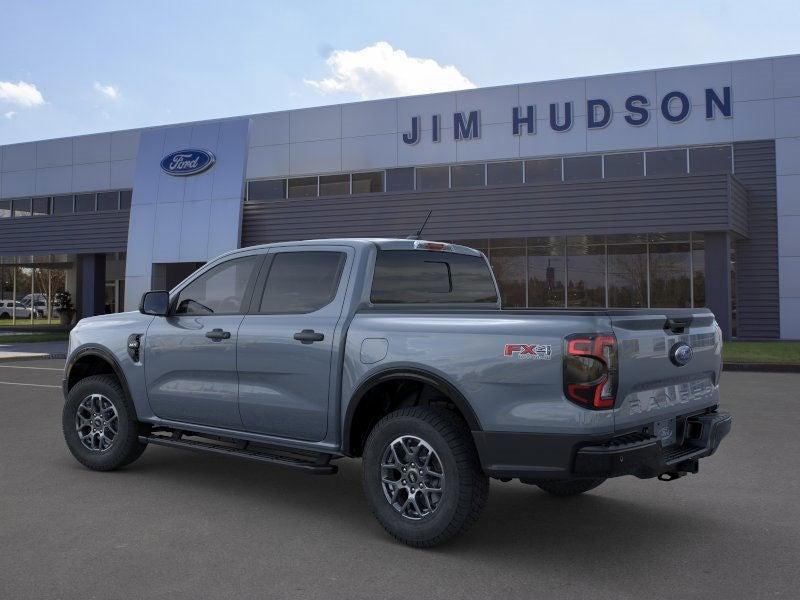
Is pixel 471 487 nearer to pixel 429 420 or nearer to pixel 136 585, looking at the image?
pixel 429 420

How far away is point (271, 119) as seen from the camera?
27.5 metres

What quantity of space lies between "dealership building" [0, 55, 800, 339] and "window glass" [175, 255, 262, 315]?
14802mm

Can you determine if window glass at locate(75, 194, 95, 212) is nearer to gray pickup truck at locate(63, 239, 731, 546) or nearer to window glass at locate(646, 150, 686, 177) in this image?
window glass at locate(646, 150, 686, 177)

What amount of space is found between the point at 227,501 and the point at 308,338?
147 centimetres

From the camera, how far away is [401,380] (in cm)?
470

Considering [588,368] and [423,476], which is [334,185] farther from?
[588,368]

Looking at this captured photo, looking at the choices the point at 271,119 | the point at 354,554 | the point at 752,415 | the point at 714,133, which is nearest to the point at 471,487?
the point at 354,554

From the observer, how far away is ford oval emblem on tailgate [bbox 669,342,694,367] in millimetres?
4430

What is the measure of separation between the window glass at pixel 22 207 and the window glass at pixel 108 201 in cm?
396

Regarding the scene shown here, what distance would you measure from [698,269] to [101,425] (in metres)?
20.4

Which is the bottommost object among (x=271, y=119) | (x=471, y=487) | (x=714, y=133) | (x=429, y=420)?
(x=471, y=487)

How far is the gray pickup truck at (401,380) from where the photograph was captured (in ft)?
13.2

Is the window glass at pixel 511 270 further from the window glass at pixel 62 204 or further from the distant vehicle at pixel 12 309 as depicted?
the distant vehicle at pixel 12 309

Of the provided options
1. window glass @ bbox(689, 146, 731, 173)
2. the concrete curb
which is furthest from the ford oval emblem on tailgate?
window glass @ bbox(689, 146, 731, 173)
